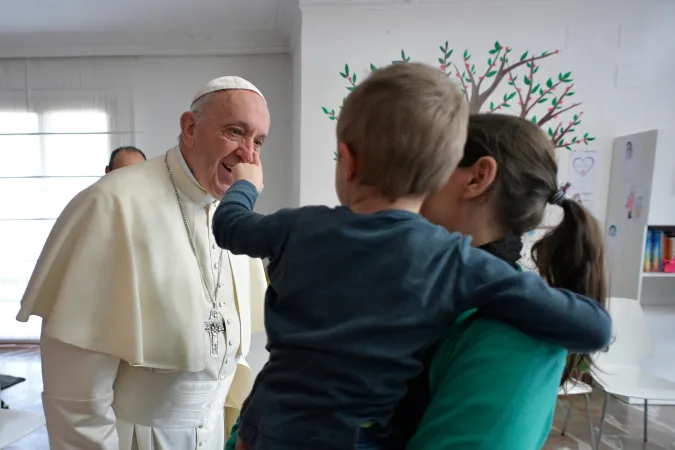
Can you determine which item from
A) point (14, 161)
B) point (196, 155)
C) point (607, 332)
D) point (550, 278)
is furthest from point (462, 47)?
point (14, 161)

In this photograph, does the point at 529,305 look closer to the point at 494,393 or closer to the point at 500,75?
the point at 494,393

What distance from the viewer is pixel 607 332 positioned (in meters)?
0.59

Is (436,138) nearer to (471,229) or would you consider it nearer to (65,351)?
(471,229)

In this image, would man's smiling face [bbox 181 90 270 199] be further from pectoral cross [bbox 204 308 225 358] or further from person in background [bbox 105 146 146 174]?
person in background [bbox 105 146 146 174]

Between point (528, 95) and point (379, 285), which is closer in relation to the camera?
point (379, 285)

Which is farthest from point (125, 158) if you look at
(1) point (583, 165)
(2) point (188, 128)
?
(1) point (583, 165)

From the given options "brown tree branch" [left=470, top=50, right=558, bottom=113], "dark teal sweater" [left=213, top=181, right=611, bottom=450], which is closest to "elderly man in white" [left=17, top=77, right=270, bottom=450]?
"dark teal sweater" [left=213, top=181, right=611, bottom=450]

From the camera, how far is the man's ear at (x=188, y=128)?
1.26 metres

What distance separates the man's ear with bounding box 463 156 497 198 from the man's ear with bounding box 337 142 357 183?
177 mm

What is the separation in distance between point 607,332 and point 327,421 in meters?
0.40

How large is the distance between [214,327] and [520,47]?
3.48m

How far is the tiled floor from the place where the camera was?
2.92 m

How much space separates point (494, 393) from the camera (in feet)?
1.84

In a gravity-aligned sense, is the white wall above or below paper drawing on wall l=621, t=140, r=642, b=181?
above
